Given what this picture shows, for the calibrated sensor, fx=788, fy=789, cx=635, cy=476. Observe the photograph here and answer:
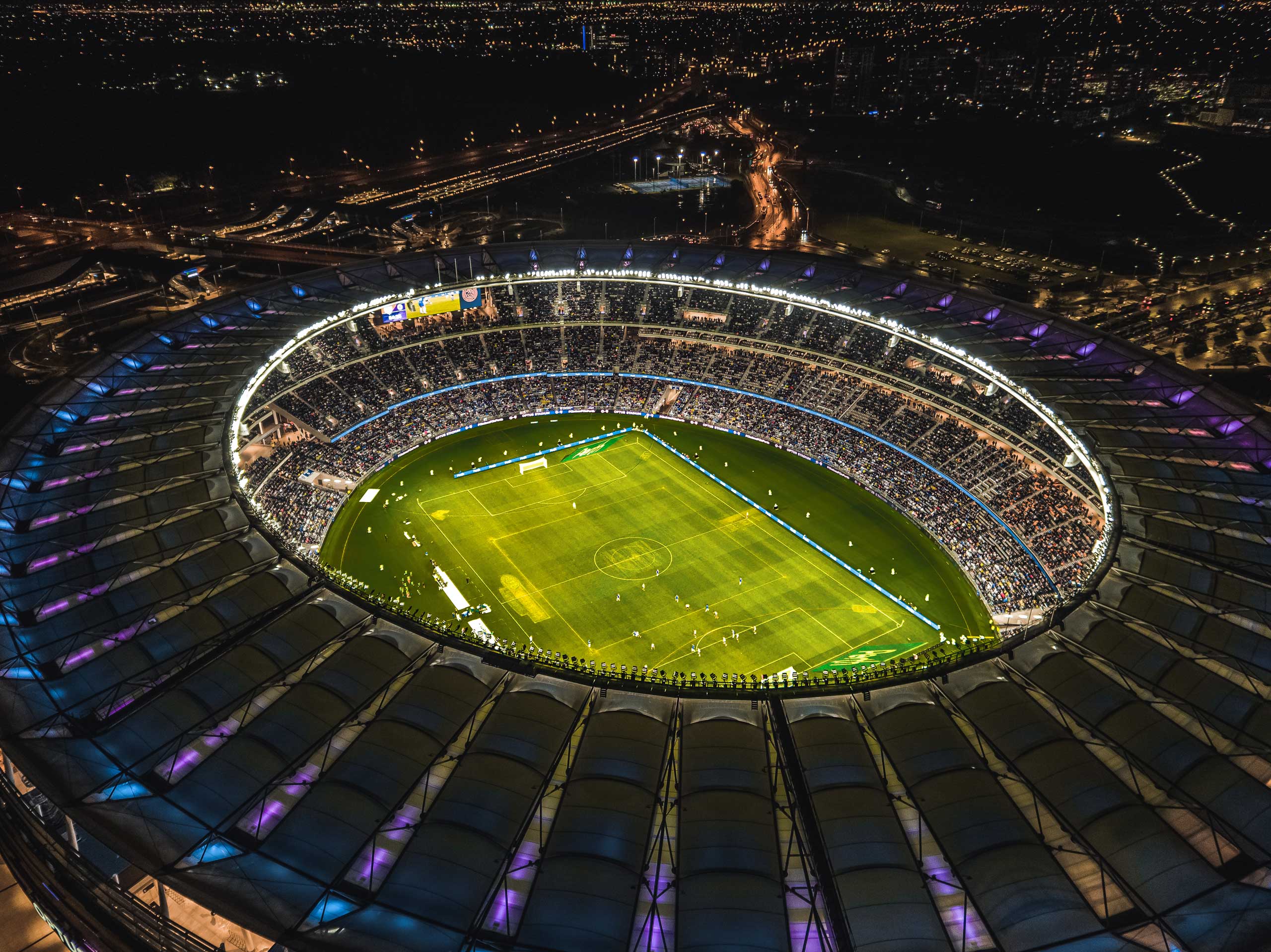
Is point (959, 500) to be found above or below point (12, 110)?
below

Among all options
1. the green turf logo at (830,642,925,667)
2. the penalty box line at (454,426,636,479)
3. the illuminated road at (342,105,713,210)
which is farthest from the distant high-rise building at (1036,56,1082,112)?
the green turf logo at (830,642,925,667)

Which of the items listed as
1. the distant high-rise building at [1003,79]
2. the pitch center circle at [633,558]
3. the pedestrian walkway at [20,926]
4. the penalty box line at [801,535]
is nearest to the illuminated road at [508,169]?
the distant high-rise building at [1003,79]

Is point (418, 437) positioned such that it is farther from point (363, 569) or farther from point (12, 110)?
point (12, 110)

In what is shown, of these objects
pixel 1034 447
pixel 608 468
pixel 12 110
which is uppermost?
pixel 12 110

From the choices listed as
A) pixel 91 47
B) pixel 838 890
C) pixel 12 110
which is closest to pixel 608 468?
pixel 838 890

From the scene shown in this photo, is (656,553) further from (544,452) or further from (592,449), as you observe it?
(544,452)

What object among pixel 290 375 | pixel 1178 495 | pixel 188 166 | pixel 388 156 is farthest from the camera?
pixel 388 156

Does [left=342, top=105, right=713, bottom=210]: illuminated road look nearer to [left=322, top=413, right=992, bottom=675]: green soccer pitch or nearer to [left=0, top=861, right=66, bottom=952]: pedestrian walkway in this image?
[left=322, top=413, right=992, bottom=675]: green soccer pitch
